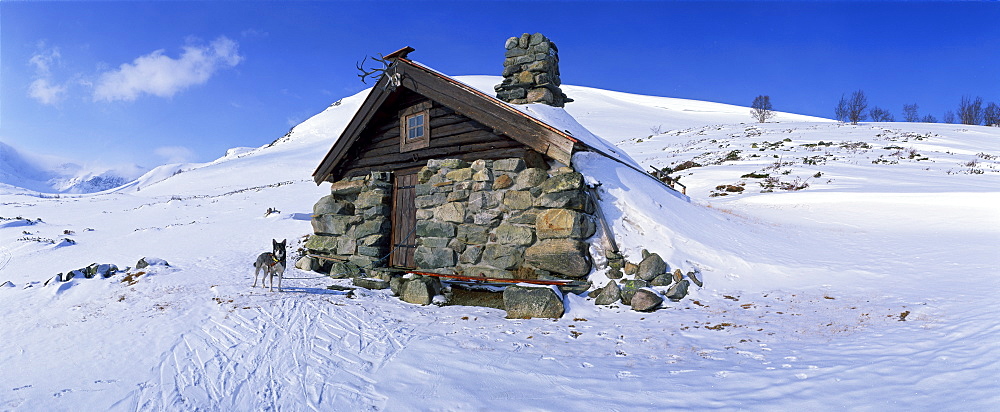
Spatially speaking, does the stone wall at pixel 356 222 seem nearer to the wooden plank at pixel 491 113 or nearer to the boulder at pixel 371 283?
the boulder at pixel 371 283

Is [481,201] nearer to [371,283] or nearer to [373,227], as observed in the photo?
[371,283]

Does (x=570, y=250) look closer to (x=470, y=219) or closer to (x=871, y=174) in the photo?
(x=470, y=219)

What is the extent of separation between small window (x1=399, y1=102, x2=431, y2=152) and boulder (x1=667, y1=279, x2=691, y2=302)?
596 cm

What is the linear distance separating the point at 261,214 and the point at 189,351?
770 inches

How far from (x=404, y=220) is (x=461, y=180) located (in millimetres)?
2263

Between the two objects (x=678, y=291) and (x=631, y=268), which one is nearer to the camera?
(x=678, y=291)

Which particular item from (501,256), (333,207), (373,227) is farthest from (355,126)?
(501,256)

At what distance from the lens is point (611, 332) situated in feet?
18.7

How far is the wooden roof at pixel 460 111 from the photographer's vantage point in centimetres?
800

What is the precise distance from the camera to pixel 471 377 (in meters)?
4.30

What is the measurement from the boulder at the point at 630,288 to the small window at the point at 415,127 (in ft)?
17.7

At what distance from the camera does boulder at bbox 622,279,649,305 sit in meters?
6.89

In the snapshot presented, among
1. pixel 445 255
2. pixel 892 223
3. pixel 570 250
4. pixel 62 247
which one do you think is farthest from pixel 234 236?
pixel 892 223

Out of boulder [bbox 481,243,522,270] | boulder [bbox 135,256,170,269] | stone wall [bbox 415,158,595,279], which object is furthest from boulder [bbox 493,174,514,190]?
boulder [bbox 135,256,170,269]
